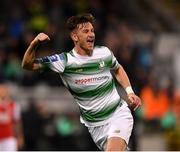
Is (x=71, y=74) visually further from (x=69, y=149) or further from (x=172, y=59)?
(x=172, y=59)

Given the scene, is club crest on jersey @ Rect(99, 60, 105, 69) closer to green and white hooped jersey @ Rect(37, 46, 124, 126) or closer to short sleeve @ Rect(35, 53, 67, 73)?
green and white hooped jersey @ Rect(37, 46, 124, 126)

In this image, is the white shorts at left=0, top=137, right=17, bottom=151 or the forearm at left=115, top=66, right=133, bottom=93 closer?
the forearm at left=115, top=66, right=133, bottom=93

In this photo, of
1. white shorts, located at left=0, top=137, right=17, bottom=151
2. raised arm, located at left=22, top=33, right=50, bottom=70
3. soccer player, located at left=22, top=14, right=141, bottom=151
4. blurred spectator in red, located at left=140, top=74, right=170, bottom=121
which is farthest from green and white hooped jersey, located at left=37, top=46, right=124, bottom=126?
blurred spectator in red, located at left=140, top=74, right=170, bottom=121

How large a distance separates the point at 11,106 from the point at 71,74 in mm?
4798

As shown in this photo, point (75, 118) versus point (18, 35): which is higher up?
point (18, 35)

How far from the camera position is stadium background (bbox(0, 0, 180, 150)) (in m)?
17.7

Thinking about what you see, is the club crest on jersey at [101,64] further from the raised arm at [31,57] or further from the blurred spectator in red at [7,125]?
the blurred spectator in red at [7,125]

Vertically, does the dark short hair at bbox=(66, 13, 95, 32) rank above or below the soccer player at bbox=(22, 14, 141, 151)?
above

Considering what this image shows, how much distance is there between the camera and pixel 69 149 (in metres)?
17.7

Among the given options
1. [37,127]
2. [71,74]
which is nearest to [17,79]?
[37,127]

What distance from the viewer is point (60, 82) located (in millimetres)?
18969

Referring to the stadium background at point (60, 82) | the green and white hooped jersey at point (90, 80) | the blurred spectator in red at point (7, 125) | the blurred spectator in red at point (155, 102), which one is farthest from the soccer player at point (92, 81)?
the blurred spectator in red at point (155, 102)

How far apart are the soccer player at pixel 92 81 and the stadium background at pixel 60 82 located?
5423mm

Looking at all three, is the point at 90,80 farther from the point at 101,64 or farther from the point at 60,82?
the point at 60,82
